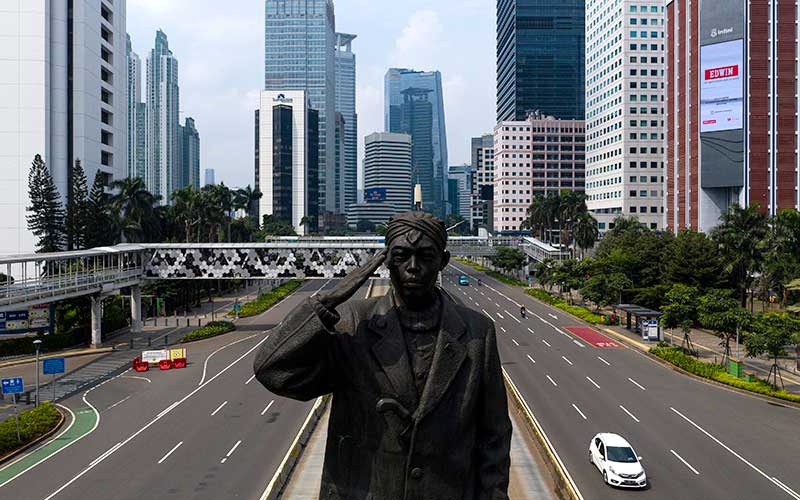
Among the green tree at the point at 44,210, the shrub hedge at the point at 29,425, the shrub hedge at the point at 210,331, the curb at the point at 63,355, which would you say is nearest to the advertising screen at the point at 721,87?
the shrub hedge at the point at 210,331

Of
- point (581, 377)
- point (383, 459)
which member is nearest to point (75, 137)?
point (581, 377)

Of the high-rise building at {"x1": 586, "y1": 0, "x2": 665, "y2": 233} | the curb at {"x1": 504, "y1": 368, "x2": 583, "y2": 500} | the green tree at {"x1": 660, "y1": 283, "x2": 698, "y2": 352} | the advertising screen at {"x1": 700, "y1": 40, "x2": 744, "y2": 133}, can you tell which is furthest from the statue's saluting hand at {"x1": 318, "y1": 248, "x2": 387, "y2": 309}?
the high-rise building at {"x1": 586, "y1": 0, "x2": 665, "y2": 233}

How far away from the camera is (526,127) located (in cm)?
17100

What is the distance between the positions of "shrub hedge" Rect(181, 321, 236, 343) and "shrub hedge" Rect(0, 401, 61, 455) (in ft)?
68.4

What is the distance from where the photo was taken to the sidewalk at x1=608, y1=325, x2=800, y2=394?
36938 millimetres

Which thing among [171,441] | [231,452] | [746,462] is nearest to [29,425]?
[171,441]

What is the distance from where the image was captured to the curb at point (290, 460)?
56.0 feet

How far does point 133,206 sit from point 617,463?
66.9 m

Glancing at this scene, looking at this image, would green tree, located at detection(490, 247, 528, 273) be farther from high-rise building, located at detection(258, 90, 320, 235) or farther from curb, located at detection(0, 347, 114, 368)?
high-rise building, located at detection(258, 90, 320, 235)

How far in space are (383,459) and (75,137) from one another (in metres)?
79.9

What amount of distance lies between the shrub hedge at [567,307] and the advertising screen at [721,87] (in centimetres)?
3058

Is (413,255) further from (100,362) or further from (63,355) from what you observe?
(63,355)

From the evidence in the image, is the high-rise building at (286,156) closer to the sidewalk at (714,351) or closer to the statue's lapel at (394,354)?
the sidewalk at (714,351)

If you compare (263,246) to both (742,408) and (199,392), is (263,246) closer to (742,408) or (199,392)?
(199,392)
